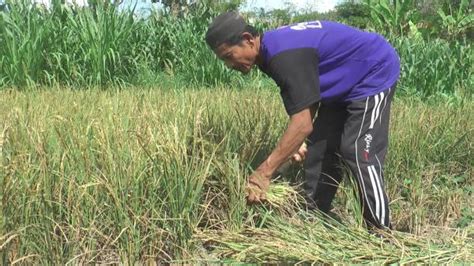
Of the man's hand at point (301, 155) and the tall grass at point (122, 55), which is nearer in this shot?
the man's hand at point (301, 155)

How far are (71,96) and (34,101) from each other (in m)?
0.46

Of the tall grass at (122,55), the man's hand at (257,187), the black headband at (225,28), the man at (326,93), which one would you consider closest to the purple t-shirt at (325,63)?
the man at (326,93)

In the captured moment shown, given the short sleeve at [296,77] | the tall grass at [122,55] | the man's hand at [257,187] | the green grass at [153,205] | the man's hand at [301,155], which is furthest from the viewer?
the tall grass at [122,55]

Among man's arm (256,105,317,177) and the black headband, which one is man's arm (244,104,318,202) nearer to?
man's arm (256,105,317,177)

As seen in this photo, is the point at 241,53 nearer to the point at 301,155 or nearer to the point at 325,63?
the point at 325,63

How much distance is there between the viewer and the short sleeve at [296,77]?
2605mm

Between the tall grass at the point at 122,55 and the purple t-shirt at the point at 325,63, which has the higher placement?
the purple t-shirt at the point at 325,63

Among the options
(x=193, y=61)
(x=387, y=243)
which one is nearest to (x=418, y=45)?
(x=193, y=61)

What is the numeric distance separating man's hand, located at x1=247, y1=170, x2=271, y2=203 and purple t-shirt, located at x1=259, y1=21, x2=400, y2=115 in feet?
1.13

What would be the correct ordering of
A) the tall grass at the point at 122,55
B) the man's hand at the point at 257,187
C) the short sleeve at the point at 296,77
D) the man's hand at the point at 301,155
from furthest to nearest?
the tall grass at the point at 122,55 → the man's hand at the point at 301,155 → the man's hand at the point at 257,187 → the short sleeve at the point at 296,77

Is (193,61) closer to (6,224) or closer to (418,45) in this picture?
(418,45)

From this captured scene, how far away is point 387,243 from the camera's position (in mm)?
2701

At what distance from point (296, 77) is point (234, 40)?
0.33 metres

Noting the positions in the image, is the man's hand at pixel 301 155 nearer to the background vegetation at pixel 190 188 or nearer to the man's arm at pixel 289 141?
the background vegetation at pixel 190 188
